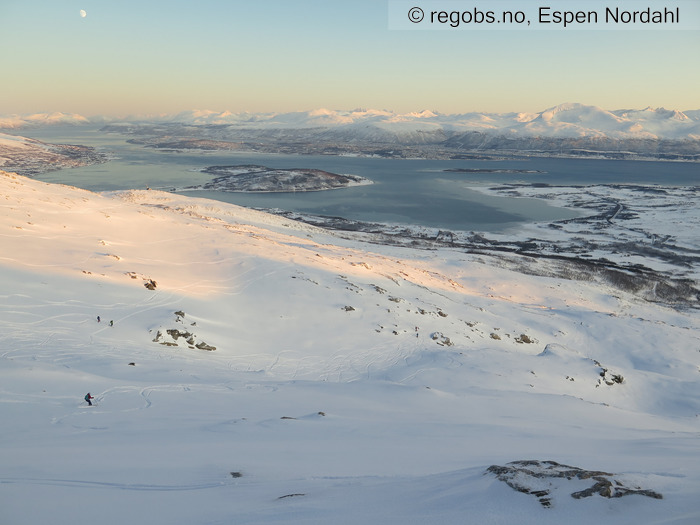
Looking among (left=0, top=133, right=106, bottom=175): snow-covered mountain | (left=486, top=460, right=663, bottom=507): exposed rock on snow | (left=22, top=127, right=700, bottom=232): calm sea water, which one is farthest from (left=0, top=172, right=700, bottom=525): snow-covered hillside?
(left=0, top=133, right=106, bottom=175): snow-covered mountain

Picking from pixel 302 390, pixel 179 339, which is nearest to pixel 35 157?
pixel 179 339

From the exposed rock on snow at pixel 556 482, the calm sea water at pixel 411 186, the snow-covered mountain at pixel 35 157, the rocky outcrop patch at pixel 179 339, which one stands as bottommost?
the rocky outcrop patch at pixel 179 339

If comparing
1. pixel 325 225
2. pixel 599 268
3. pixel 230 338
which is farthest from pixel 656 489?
pixel 325 225

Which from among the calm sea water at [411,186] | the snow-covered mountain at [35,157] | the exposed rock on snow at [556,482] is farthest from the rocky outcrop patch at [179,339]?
the snow-covered mountain at [35,157]

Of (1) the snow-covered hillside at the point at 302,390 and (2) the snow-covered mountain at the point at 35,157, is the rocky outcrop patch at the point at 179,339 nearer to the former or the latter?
(1) the snow-covered hillside at the point at 302,390

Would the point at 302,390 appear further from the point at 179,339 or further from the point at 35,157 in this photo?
the point at 35,157

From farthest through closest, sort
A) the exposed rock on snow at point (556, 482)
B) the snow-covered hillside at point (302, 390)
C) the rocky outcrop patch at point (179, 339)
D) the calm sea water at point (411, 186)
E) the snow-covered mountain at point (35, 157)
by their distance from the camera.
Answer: the snow-covered mountain at point (35, 157)
the calm sea water at point (411, 186)
the rocky outcrop patch at point (179, 339)
the snow-covered hillside at point (302, 390)
the exposed rock on snow at point (556, 482)
